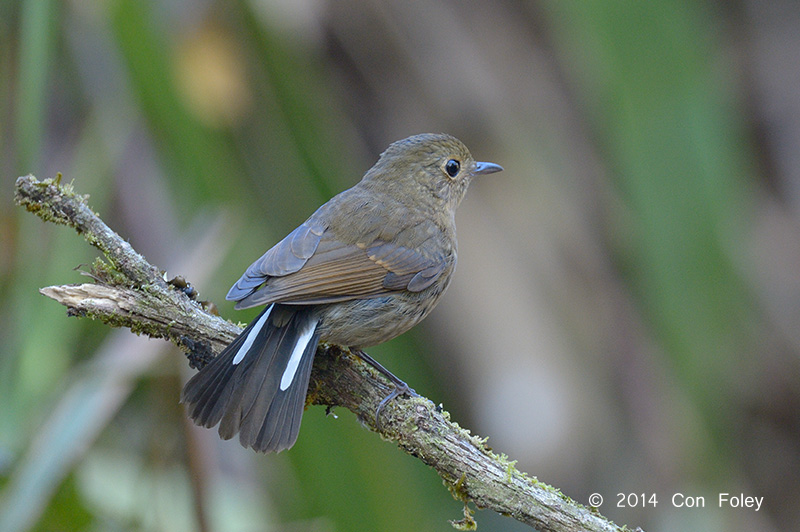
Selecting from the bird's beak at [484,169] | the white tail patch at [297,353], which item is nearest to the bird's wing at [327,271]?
the white tail patch at [297,353]

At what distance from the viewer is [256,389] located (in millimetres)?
2387

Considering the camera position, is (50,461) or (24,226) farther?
(24,226)

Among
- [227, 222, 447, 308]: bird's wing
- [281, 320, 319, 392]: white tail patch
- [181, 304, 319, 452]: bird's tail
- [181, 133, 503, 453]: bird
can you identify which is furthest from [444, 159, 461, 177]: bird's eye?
[181, 304, 319, 452]: bird's tail

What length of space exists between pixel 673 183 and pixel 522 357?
1537 mm

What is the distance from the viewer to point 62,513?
2516mm

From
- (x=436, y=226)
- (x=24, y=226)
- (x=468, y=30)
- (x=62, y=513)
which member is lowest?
(x=62, y=513)

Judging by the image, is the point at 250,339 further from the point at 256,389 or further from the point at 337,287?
the point at 337,287

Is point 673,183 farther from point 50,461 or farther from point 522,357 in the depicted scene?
point 50,461

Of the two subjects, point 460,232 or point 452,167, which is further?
point 460,232

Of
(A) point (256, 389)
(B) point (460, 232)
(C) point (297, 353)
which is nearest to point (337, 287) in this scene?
(C) point (297, 353)

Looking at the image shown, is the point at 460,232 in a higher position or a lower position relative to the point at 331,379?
higher

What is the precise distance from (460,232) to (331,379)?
3102mm

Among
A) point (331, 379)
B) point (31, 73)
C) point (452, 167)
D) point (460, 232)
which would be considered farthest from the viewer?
point (460, 232)

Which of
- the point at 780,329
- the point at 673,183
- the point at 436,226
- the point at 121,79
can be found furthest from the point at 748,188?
the point at 121,79
